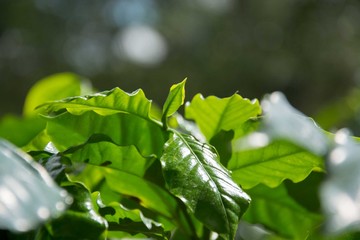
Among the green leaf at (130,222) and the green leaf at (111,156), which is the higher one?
the green leaf at (111,156)

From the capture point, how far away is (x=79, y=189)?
392 mm

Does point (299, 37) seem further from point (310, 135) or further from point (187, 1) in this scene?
point (310, 135)

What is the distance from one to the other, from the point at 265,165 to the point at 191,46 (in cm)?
811

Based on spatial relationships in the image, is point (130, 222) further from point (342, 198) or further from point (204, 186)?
point (342, 198)

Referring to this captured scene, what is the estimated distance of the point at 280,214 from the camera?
553 millimetres

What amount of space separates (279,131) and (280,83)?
762 cm

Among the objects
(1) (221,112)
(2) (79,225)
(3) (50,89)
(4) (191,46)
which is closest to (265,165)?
(1) (221,112)

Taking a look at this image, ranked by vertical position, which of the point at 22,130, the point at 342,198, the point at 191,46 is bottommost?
the point at 22,130

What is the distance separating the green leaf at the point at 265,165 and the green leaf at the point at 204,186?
2.6 inches

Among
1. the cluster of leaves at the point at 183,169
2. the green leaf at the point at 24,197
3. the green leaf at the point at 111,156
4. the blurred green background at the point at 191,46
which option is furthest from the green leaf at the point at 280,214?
the blurred green background at the point at 191,46

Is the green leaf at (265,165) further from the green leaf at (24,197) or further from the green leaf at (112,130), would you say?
the green leaf at (24,197)

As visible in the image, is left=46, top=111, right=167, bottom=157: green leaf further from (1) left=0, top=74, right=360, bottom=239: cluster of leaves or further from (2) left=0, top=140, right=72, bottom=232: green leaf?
(2) left=0, top=140, right=72, bottom=232: green leaf

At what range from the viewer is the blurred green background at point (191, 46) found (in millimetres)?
7309

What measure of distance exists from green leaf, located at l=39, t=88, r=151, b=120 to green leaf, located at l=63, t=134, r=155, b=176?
20 mm
